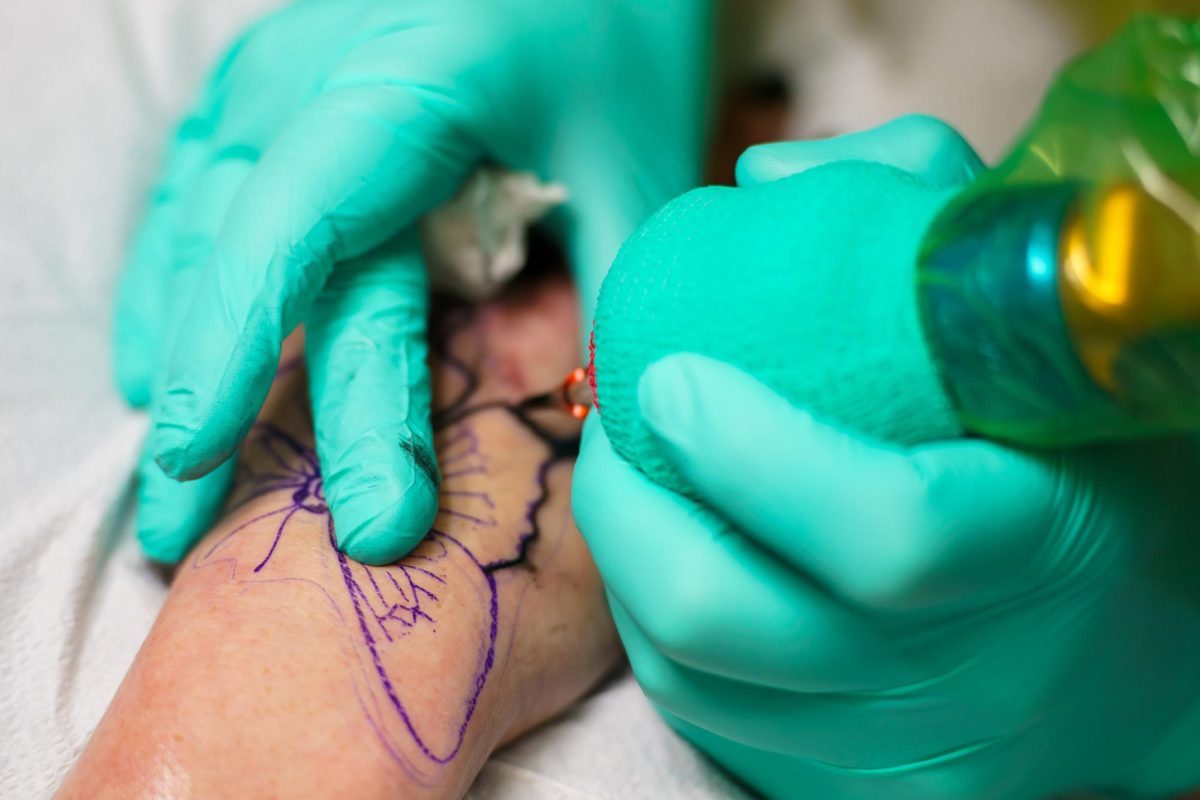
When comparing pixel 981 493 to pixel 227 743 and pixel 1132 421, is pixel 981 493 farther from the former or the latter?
pixel 227 743

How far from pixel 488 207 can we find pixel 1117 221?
788 millimetres

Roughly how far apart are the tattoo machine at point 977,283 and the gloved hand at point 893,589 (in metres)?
0.03

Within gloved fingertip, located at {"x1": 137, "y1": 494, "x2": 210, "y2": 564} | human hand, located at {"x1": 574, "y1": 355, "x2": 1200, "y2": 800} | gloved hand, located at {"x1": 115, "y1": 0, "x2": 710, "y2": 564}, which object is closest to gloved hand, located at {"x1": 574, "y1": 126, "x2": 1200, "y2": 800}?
human hand, located at {"x1": 574, "y1": 355, "x2": 1200, "y2": 800}

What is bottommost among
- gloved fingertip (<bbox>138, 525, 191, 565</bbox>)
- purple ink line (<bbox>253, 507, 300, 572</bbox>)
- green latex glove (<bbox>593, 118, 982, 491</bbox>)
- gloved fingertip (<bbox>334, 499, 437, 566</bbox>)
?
gloved fingertip (<bbox>138, 525, 191, 565</bbox>)

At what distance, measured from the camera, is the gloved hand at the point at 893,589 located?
2.19 feet

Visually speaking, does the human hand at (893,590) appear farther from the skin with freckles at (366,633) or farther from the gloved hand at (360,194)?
the gloved hand at (360,194)

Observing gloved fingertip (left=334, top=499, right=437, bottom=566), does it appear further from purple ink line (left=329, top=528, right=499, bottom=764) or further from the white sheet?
the white sheet

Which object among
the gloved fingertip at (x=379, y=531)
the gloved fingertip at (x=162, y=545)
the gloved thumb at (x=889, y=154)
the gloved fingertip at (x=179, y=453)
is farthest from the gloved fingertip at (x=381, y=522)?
the gloved thumb at (x=889, y=154)

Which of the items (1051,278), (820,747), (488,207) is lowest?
(820,747)

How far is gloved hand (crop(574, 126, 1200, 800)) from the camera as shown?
667 mm

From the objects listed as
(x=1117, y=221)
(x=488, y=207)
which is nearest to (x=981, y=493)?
(x=1117, y=221)

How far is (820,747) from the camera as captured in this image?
2.68 feet

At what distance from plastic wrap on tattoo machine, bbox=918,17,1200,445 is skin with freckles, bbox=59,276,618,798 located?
49 cm

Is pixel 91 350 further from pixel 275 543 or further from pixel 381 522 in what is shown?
pixel 381 522
